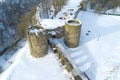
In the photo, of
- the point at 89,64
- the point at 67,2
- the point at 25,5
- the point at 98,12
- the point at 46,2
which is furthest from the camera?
the point at 25,5

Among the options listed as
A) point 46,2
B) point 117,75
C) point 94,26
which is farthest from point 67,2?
point 117,75

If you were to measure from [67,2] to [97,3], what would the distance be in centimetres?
184

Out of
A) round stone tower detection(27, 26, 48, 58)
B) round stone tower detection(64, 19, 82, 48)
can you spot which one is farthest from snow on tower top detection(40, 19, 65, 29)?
round stone tower detection(27, 26, 48, 58)

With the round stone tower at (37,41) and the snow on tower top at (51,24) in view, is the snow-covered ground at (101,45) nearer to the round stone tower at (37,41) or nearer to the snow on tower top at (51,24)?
the snow on tower top at (51,24)

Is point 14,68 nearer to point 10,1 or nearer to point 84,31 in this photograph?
point 84,31

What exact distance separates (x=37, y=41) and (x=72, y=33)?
1455 mm

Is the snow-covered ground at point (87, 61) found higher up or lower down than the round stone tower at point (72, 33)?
lower down

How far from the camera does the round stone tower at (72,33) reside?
8.20 m

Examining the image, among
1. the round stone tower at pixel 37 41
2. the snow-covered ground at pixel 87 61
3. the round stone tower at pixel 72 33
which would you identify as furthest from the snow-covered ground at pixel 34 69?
the round stone tower at pixel 72 33

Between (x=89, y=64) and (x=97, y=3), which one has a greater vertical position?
→ (x=97, y=3)

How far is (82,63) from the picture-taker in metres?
7.83

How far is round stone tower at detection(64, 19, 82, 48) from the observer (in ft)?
26.9

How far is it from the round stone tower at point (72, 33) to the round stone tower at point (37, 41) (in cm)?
100

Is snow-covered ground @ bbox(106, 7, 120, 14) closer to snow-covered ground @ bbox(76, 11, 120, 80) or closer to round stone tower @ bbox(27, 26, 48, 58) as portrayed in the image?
snow-covered ground @ bbox(76, 11, 120, 80)
